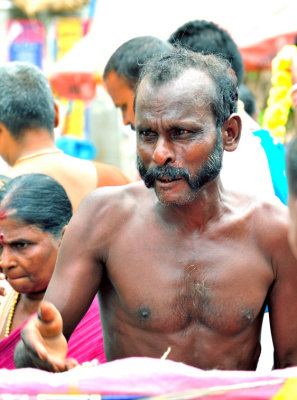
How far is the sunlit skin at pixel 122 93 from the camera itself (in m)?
3.90

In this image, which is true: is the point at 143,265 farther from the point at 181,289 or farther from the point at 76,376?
the point at 76,376

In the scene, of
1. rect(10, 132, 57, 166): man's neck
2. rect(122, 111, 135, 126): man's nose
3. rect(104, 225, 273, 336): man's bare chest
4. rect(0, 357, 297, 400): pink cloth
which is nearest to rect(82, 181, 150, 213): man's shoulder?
rect(104, 225, 273, 336): man's bare chest

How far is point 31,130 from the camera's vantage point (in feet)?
13.7

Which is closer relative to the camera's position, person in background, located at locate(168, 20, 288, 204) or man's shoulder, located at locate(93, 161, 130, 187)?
person in background, located at locate(168, 20, 288, 204)

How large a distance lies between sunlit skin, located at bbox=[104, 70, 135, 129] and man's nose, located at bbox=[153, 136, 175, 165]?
58.6 inches

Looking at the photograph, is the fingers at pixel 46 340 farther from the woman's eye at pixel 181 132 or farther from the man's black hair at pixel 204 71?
the man's black hair at pixel 204 71

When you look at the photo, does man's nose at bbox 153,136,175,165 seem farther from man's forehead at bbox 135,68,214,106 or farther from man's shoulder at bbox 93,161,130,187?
man's shoulder at bbox 93,161,130,187

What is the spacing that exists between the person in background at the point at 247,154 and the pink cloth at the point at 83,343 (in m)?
0.76

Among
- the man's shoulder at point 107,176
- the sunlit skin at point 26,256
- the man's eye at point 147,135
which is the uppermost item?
the man's eye at point 147,135

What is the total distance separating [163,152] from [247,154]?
3.62ft

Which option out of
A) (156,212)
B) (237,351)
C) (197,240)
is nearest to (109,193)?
(156,212)

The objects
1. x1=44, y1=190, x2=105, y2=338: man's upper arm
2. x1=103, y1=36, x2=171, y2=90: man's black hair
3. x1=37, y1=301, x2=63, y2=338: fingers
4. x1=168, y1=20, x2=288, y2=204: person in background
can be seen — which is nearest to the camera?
x1=37, y1=301, x2=63, y2=338: fingers

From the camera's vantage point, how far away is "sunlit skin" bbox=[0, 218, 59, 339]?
309 cm

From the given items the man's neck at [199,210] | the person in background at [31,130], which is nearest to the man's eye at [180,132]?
the man's neck at [199,210]
